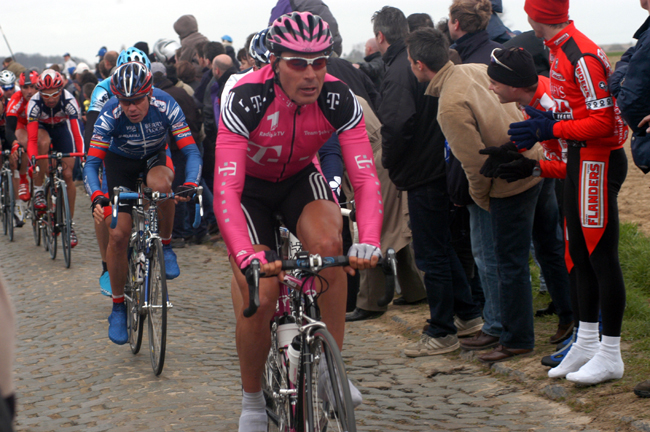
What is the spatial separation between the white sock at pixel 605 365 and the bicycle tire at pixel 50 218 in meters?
8.46

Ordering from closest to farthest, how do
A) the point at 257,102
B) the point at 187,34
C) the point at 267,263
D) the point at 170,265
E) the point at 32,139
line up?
1. the point at 267,263
2. the point at 257,102
3. the point at 170,265
4. the point at 32,139
5. the point at 187,34

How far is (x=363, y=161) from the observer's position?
387 centimetres

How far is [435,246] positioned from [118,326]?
2.91m

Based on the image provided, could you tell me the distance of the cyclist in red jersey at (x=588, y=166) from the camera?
4570mm

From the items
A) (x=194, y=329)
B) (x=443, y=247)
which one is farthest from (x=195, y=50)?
(x=443, y=247)

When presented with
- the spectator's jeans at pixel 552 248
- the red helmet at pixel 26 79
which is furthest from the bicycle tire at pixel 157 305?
the red helmet at pixel 26 79

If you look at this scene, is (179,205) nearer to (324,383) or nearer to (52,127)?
(52,127)

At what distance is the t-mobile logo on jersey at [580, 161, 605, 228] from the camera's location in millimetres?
4621

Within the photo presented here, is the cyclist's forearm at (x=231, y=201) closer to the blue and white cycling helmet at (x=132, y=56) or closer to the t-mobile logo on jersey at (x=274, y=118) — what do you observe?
the t-mobile logo on jersey at (x=274, y=118)

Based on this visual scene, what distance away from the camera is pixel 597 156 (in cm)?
464

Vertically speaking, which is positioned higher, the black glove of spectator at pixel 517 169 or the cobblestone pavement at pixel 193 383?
the black glove of spectator at pixel 517 169

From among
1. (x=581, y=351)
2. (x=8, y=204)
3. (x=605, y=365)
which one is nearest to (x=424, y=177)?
(x=581, y=351)

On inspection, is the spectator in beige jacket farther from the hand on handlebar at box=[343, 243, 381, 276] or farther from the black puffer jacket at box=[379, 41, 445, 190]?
the hand on handlebar at box=[343, 243, 381, 276]

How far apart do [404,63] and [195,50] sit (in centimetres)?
863
